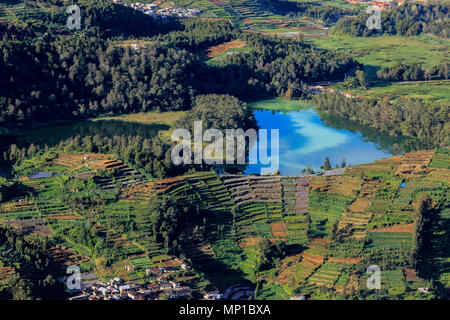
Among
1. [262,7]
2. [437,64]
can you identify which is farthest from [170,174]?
[262,7]

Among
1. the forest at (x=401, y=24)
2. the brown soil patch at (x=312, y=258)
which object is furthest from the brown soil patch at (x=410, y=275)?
the forest at (x=401, y=24)

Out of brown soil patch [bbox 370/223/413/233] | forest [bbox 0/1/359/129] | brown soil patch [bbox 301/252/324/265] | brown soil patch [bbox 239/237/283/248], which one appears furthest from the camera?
forest [bbox 0/1/359/129]

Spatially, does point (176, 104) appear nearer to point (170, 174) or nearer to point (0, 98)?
point (0, 98)

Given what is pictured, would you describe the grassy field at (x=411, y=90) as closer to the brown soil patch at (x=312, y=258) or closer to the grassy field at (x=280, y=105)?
the grassy field at (x=280, y=105)

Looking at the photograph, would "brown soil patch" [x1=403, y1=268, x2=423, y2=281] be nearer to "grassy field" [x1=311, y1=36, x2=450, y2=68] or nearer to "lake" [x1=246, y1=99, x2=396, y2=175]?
"lake" [x1=246, y1=99, x2=396, y2=175]

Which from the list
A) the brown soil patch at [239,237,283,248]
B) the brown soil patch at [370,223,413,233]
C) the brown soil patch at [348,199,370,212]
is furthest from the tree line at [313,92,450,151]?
the brown soil patch at [239,237,283,248]
